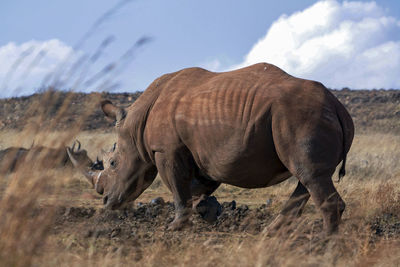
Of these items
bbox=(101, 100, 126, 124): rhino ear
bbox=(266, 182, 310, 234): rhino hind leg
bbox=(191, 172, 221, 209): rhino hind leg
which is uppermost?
bbox=(101, 100, 126, 124): rhino ear

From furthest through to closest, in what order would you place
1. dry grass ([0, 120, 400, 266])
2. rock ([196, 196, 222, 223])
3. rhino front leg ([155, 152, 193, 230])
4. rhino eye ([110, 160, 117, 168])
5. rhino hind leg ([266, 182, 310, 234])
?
1. rhino eye ([110, 160, 117, 168])
2. rock ([196, 196, 222, 223])
3. rhino front leg ([155, 152, 193, 230])
4. rhino hind leg ([266, 182, 310, 234])
5. dry grass ([0, 120, 400, 266])

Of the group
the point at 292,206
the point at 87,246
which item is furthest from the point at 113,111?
the point at 87,246

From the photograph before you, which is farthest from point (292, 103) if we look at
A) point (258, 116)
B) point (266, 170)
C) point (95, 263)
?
point (95, 263)

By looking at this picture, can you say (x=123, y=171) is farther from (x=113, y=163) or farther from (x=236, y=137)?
(x=236, y=137)

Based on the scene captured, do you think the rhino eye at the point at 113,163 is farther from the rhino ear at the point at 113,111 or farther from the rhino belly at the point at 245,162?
the rhino belly at the point at 245,162

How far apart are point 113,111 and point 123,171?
0.76m

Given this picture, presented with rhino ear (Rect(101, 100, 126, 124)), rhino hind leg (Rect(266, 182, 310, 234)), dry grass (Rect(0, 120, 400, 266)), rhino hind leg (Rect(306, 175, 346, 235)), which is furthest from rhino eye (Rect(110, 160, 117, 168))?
rhino hind leg (Rect(306, 175, 346, 235))

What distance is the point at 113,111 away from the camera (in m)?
7.06

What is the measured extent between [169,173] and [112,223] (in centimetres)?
95

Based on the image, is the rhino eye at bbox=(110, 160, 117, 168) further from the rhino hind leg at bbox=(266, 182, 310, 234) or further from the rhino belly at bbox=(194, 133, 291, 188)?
the rhino hind leg at bbox=(266, 182, 310, 234)

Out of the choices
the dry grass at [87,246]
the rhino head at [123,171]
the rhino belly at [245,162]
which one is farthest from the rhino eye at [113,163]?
the dry grass at [87,246]

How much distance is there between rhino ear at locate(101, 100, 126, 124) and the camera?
22.6ft

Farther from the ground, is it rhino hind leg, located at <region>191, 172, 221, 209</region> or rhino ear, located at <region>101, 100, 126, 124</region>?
rhino ear, located at <region>101, 100, 126, 124</region>

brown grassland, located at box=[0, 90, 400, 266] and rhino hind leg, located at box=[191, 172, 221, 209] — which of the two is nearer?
brown grassland, located at box=[0, 90, 400, 266]
